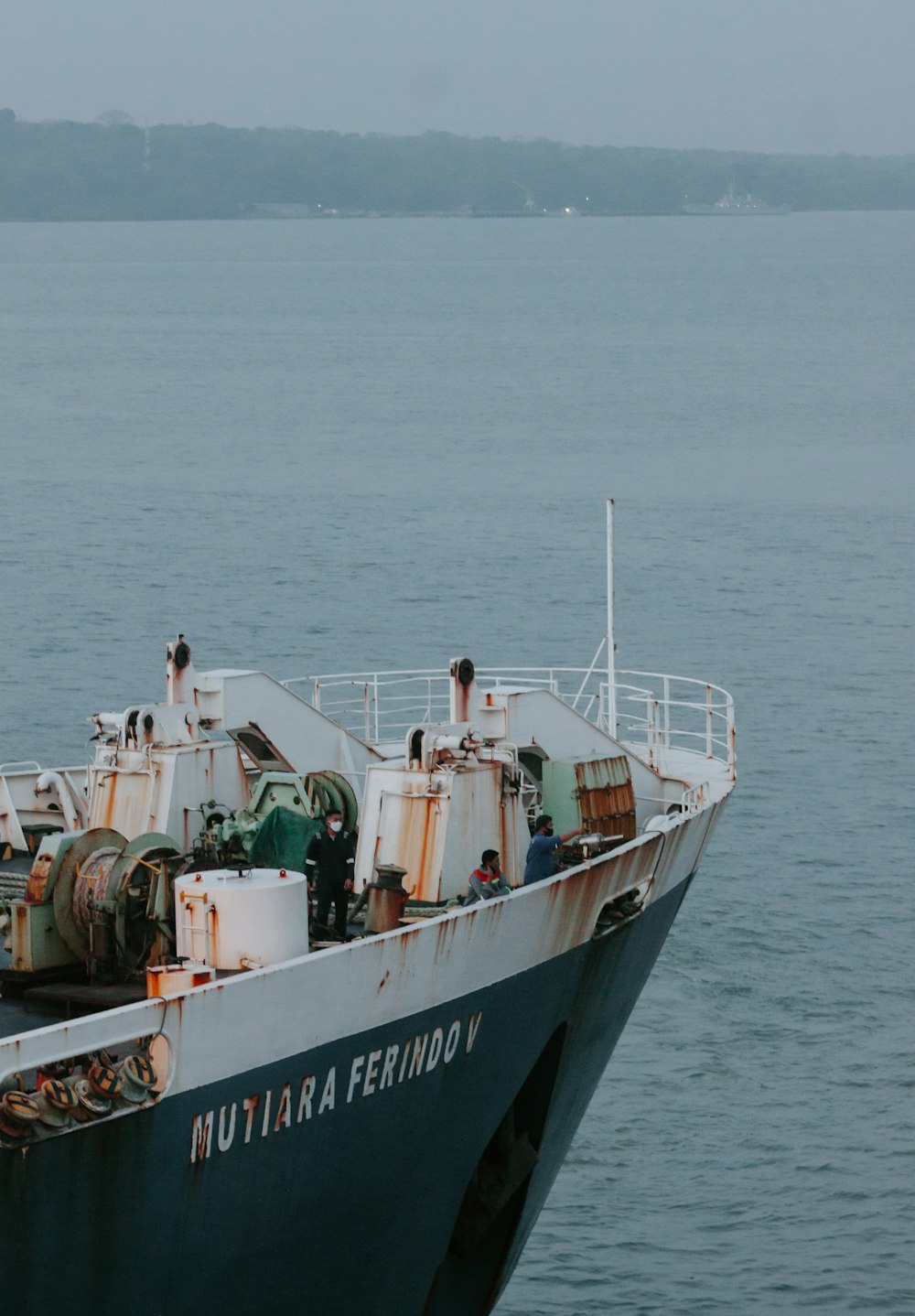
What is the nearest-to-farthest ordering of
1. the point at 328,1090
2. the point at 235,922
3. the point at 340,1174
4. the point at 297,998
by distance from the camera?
the point at 297,998 < the point at 235,922 < the point at 328,1090 < the point at 340,1174

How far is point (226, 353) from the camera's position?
483 ft

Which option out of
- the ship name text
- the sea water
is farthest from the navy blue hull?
the sea water

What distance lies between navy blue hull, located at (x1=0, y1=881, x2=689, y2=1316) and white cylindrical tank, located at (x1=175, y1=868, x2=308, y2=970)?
103 centimetres

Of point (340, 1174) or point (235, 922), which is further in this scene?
point (340, 1174)

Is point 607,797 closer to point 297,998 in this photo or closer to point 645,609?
point 297,998

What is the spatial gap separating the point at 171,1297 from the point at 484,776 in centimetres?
647

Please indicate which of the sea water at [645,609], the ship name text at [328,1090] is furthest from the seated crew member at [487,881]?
the sea water at [645,609]

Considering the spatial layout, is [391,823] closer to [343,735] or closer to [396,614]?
[343,735]

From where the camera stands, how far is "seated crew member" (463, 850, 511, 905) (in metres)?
19.7

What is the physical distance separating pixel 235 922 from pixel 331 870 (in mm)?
2272

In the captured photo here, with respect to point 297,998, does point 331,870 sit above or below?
above

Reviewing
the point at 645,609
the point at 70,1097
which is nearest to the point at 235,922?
the point at 70,1097

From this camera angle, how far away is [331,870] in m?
19.7

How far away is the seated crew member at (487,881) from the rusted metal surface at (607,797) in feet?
12.9
